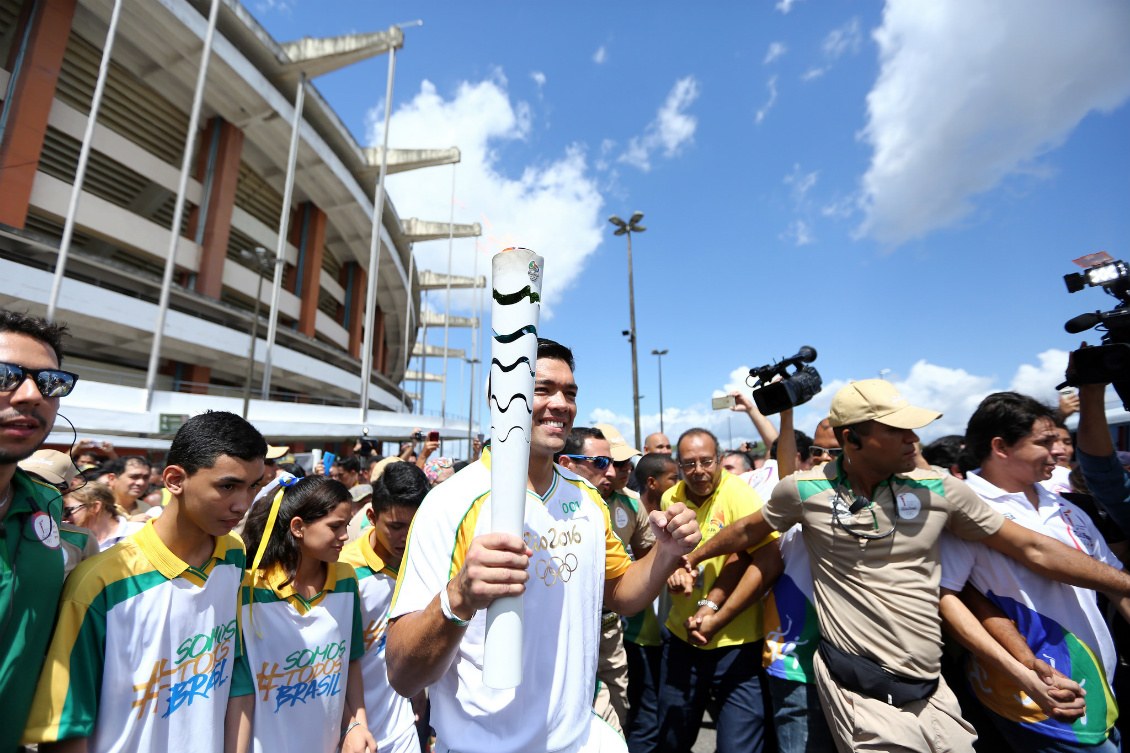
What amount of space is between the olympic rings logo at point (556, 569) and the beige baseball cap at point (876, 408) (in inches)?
61.2

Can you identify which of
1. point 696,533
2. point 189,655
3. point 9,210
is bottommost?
point 189,655

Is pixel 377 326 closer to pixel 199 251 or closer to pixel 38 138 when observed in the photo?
pixel 199 251

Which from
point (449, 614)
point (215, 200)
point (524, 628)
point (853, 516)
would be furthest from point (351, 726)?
point (215, 200)

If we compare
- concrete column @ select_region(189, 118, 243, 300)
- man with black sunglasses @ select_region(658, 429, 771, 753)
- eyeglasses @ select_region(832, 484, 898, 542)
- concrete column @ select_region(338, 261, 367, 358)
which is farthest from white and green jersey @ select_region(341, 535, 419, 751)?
concrete column @ select_region(338, 261, 367, 358)

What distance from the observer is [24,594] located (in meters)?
1.47

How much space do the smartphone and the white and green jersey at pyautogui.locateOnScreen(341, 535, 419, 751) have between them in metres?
2.31

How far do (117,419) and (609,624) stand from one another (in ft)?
53.0

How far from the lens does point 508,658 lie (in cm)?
121

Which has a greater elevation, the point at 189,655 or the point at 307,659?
the point at 189,655

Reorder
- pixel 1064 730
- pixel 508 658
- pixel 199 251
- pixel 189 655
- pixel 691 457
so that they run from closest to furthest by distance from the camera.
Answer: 1. pixel 508 658
2. pixel 189 655
3. pixel 1064 730
4. pixel 691 457
5. pixel 199 251

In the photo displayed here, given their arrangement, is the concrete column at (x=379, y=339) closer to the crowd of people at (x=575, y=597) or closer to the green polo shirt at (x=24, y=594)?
the crowd of people at (x=575, y=597)

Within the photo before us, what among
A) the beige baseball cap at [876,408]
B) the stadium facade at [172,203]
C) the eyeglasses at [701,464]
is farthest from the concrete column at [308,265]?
the beige baseball cap at [876,408]

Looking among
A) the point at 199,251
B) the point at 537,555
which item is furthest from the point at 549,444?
the point at 199,251

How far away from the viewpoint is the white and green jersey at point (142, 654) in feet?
5.04
